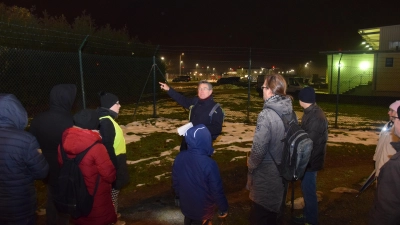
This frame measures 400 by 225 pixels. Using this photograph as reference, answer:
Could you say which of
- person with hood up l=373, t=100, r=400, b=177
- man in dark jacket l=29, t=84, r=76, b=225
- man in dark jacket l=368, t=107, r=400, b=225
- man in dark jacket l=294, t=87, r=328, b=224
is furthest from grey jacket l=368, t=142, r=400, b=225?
man in dark jacket l=29, t=84, r=76, b=225

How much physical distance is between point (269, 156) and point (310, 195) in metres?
1.23

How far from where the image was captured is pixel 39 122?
346 cm

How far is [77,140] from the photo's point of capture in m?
2.90

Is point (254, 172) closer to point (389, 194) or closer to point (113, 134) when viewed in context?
point (389, 194)

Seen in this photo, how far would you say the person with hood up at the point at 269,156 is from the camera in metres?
3.11

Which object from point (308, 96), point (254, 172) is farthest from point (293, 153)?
point (308, 96)

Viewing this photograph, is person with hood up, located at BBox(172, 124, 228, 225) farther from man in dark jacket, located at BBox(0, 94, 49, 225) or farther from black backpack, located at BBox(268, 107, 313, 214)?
man in dark jacket, located at BBox(0, 94, 49, 225)

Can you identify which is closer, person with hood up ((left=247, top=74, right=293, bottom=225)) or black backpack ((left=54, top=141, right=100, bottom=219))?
black backpack ((left=54, top=141, right=100, bottom=219))

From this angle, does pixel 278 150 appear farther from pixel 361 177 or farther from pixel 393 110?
pixel 361 177

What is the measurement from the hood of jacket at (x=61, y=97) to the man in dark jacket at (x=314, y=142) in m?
2.75

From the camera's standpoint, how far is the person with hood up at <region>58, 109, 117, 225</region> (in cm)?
291

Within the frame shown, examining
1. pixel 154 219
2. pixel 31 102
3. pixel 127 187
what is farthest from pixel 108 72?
pixel 154 219

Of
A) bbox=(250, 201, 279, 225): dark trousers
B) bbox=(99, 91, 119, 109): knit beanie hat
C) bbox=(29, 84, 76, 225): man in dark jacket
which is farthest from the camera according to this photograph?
bbox=(99, 91, 119, 109): knit beanie hat

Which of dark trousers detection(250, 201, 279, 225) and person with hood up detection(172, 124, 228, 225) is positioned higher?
person with hood up detection(172, 124, 228, 225)
